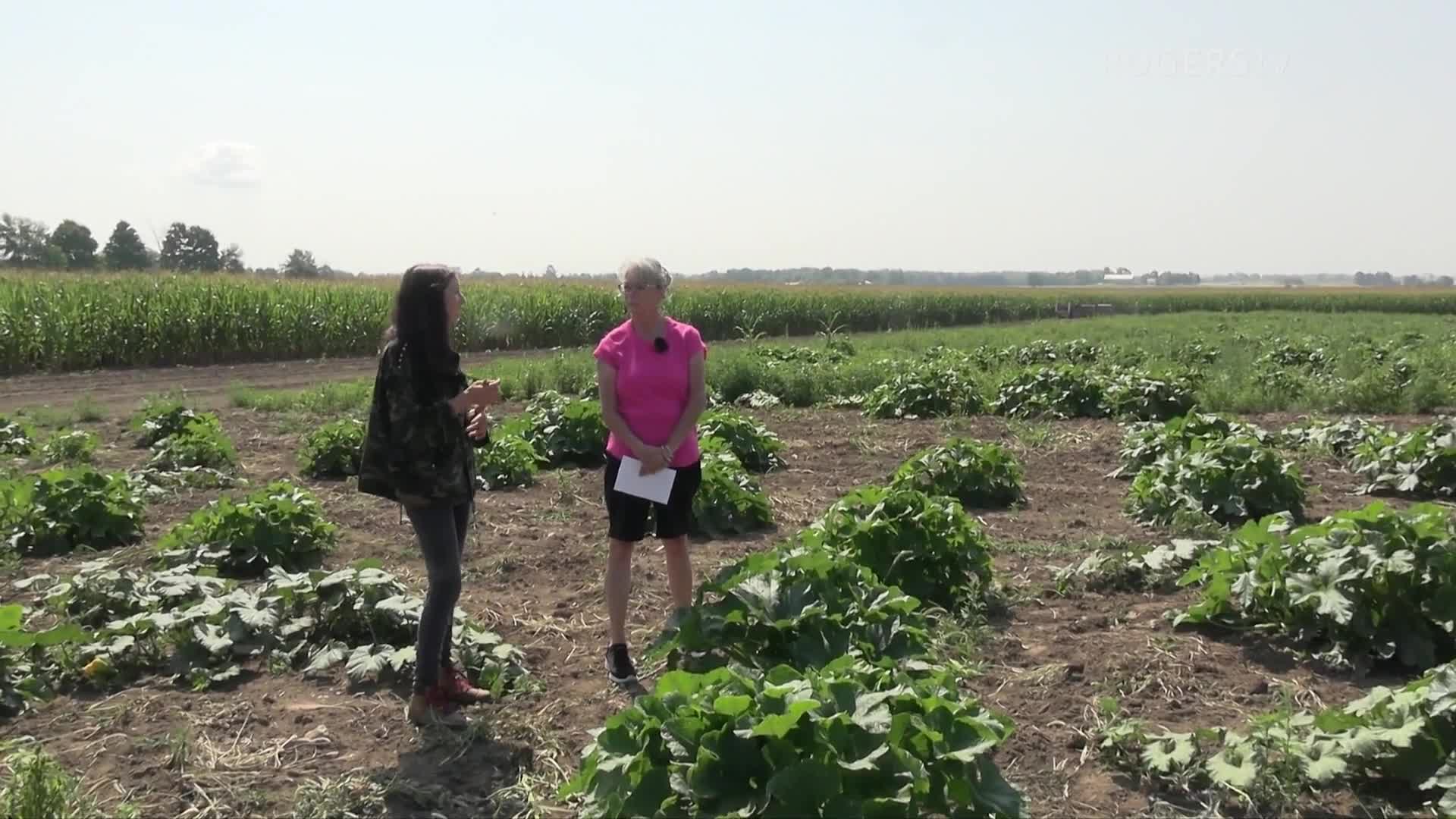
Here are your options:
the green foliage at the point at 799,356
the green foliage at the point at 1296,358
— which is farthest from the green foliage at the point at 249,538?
the green foliage at the point at 1296,358

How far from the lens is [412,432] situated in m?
4.50

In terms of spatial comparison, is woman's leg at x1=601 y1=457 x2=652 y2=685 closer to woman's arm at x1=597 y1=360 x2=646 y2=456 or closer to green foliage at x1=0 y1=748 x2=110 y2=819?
woman's arm at x1=597 y1=360 x2=646 y2=456

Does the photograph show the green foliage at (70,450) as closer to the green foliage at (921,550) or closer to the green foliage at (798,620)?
the green foliage at (921,550)

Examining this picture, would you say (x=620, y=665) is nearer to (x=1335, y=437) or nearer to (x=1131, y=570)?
(x=1131, y=570)

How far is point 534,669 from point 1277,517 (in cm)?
402

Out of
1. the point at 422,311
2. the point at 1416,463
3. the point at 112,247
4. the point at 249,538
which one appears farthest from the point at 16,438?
the point at 112,247

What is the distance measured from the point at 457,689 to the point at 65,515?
4.54m

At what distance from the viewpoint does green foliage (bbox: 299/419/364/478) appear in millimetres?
10672

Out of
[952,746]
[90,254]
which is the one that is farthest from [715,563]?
[90,254]

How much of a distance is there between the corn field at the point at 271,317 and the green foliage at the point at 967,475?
19.1 m

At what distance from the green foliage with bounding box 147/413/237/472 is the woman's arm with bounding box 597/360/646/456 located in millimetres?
6876

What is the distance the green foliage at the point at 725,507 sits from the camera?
27.3 ft

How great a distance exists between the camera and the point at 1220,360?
21031 mm

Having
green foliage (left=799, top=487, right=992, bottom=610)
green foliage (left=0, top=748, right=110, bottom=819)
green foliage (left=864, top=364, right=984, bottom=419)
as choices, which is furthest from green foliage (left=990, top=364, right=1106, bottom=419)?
green foliage (left=0, top=748, right=110, bottom=819)
